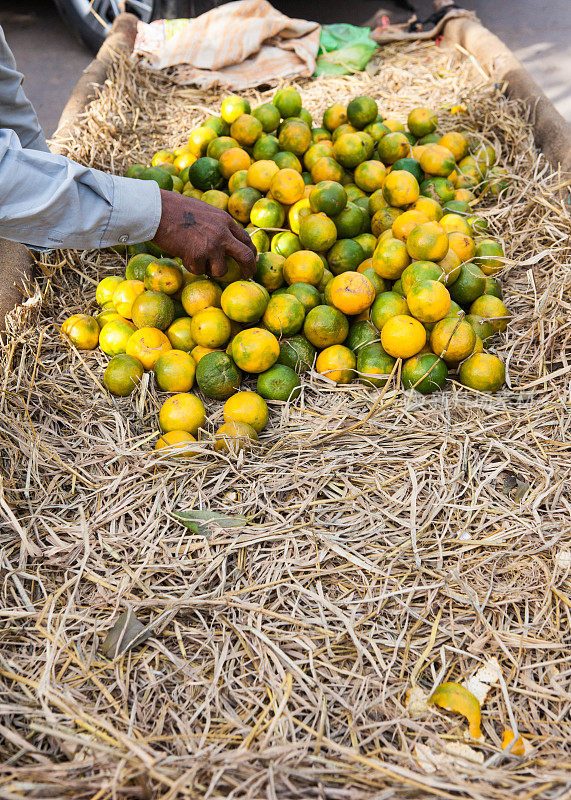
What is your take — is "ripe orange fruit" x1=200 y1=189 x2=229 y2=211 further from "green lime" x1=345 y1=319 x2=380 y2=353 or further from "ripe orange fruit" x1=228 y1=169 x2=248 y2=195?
"green lime" x1=345 y1=319 x2=380 y2=353

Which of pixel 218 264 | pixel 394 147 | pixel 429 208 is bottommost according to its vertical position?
pixel 218 264

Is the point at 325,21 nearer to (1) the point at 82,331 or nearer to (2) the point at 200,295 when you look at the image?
(2) the point at 200,295

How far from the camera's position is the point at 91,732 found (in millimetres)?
1604

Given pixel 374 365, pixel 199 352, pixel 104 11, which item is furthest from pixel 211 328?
pixel 104 11

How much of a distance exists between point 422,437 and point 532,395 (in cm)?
71

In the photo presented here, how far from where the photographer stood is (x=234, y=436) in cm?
248

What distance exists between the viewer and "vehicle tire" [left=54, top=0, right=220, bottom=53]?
6.19 metres

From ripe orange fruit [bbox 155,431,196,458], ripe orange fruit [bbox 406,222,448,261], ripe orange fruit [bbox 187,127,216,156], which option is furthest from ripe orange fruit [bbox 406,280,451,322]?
ripe orange fruit [bbox 187,127,216,156]

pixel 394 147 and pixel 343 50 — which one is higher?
pixel 343 50

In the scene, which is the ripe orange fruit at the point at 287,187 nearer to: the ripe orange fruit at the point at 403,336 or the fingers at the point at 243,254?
the fingers at the point at 243,254

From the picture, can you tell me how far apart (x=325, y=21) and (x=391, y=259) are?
602 cm

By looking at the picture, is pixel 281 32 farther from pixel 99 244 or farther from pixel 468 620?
pixel 468 620

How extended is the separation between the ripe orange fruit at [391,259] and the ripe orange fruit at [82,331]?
1590mm

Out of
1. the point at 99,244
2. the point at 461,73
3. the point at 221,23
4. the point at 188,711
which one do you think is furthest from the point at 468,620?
the point at 221,23
